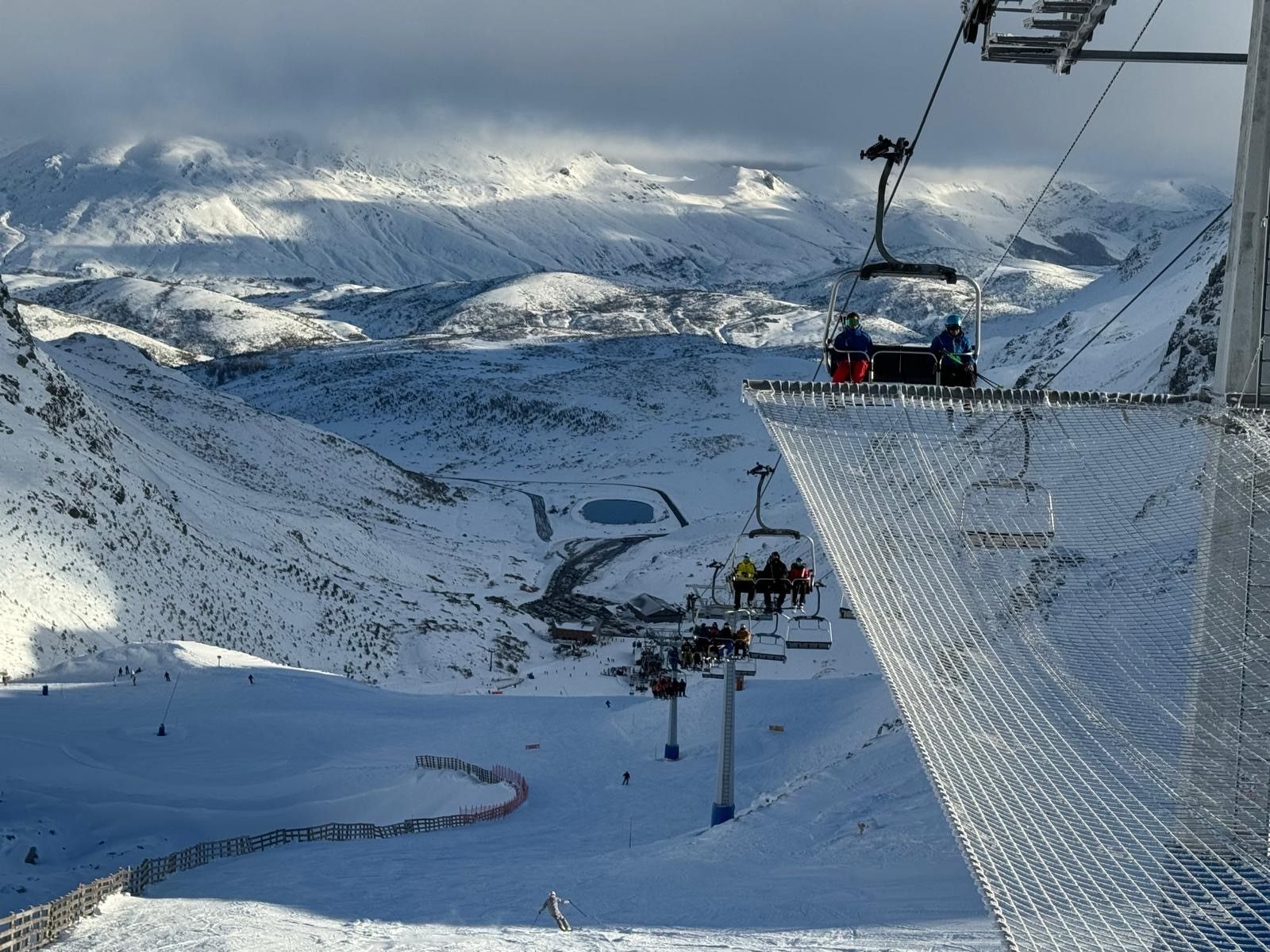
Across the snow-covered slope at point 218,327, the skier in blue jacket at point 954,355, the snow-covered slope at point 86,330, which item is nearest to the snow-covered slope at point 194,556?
the skier in blue jacket at point 954,355

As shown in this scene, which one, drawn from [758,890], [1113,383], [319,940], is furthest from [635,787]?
[1113,383]

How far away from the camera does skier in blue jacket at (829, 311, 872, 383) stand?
13.2 meters

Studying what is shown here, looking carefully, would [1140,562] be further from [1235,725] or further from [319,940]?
[319,940]

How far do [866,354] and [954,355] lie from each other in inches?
34.3

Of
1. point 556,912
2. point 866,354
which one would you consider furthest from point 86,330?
point 866,354

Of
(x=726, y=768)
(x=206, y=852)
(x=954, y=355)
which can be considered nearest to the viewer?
(x=954, y=355)

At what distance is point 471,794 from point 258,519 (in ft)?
111

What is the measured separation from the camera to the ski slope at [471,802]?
53.7ft

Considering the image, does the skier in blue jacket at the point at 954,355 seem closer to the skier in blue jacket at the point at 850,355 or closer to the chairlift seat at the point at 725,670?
the skier in blue jacket at the point at 850,355

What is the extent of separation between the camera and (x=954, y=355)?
13.2m

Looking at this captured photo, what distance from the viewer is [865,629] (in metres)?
10.2

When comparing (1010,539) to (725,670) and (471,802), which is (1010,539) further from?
(471,802)

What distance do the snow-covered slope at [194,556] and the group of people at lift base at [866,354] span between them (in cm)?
3182

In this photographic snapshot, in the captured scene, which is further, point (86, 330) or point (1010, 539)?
point (86, 330)
